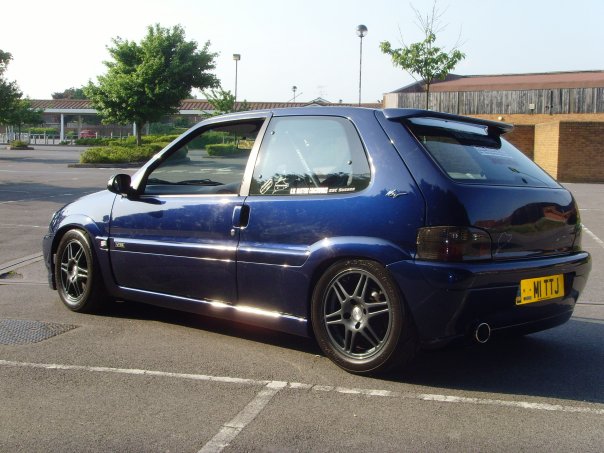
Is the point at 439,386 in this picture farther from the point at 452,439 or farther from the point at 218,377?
the point at 218,377

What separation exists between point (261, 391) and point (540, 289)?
5.75ft

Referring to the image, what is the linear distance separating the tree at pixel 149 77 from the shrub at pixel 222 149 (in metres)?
40.9

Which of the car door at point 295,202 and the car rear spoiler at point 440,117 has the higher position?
the car rear spoiler at point 440,117

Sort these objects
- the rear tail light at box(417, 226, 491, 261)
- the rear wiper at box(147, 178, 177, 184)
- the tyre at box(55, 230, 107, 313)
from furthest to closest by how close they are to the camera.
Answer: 1. the tyre at box(55, 230, 107, 313)
2. the rear wiper at box(147, 178, 177, 184)
3. the rear tail light at box(417, 226, 491, 261)

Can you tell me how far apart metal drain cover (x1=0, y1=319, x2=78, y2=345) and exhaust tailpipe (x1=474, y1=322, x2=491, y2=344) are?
3087 millimetres

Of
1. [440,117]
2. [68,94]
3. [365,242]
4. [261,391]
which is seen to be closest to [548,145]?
[440,117]

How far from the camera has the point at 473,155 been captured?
181 inches

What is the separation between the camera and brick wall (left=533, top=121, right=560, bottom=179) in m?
26.3

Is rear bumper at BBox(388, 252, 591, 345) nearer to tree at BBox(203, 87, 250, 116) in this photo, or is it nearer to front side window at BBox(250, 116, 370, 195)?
front side window at BBox(250, 116, 370, 195)

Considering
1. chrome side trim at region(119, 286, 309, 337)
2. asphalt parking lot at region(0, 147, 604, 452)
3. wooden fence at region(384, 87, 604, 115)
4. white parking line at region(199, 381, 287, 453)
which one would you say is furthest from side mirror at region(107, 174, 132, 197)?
wooden fence at region(384, 87, 604, 115)

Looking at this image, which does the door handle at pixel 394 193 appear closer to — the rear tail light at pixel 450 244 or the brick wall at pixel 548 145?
the rear tail light at pixel 450 244

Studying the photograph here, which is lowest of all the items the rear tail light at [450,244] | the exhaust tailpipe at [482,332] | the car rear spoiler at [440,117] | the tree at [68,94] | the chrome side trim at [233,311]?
the chrome side trim at [233,311]

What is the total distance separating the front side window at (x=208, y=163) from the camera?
5.12m

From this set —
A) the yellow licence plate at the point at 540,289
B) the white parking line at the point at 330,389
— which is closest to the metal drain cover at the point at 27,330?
the white parking line at the point at 330,389
